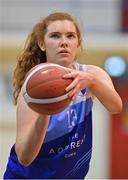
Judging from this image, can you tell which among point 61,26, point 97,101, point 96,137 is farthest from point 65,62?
point 96,137

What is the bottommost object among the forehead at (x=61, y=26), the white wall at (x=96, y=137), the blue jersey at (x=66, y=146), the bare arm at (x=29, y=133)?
the white wall at (x=96, y=137)

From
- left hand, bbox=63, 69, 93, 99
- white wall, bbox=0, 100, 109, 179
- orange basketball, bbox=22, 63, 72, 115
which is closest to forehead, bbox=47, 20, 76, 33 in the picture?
orange basketball, bbox=22, 63, 72, 115

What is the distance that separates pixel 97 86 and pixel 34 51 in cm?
62

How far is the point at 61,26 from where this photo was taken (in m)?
3.30

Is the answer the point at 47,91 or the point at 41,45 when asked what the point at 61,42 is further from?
the point at 47,91

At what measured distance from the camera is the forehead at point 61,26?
3.29 metres

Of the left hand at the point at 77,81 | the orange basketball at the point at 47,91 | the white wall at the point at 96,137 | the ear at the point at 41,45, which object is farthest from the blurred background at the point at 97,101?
the left hand at the point at 77,81

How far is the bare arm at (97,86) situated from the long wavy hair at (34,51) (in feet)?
0.93

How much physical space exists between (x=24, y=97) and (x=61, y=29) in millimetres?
467

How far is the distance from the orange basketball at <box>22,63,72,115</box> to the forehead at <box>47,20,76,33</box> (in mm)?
354

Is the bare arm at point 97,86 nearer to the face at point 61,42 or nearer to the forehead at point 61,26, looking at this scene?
the face at point 61,42

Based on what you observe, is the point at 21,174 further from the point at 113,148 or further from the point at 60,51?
the point at 113,148

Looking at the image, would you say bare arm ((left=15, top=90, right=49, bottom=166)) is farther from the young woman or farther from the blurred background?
the blurred background

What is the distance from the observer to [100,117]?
30.6 feet
